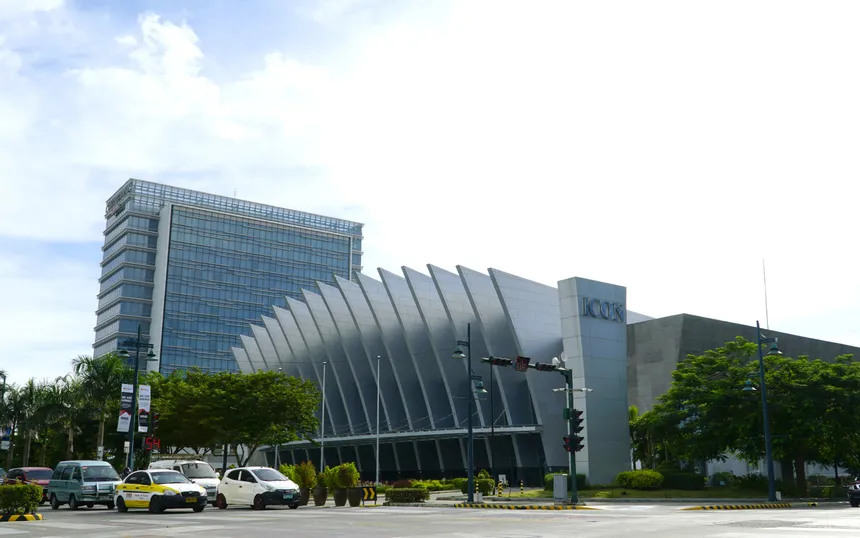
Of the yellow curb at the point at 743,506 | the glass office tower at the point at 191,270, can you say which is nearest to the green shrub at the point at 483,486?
the yellow curb at the point at 743,506

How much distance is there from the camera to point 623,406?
53.7 metres

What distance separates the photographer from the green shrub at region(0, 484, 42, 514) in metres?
26.4

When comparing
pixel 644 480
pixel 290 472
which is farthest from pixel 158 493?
pixel 644 480

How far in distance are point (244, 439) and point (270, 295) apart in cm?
9977

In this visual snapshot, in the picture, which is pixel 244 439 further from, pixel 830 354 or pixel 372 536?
pixel 830 354

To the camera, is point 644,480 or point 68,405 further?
point 68,405

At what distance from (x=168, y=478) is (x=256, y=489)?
383cm

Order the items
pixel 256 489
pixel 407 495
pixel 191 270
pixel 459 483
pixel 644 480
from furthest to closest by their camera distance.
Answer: pixel 191 270 < pixel 459 483 < pixel 644 480 < pixel 407 495 < pixel 256 489

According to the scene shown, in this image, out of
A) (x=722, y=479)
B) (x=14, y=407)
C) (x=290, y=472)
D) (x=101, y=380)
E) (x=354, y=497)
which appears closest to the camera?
(x=354, y=497)

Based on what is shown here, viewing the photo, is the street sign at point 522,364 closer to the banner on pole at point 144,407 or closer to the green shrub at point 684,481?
the green shrub at point 684,481

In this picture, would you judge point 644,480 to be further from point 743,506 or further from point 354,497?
point 354,497

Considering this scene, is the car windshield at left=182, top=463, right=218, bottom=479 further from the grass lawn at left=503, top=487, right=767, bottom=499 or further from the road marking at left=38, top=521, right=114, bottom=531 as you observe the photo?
the grass lawn at left=503, top=487, right=767, bottom=499

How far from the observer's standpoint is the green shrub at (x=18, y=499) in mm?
26422

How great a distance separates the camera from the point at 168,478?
31375 mm
